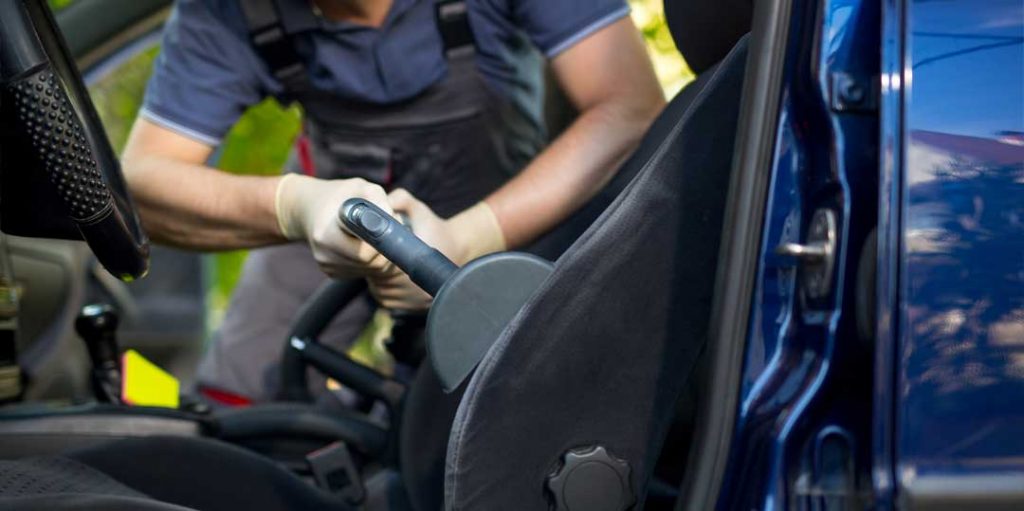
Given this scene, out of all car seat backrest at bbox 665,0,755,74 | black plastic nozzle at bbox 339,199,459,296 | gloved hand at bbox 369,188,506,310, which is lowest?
gloved hand at bbox 369,188,506,310

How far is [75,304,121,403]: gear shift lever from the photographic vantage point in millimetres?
2018

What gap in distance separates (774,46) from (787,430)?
1.04 ft

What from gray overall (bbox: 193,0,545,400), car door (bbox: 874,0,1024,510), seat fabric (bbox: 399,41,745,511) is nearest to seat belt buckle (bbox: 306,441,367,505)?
seat fabric (bbox: 399,41,745,511)

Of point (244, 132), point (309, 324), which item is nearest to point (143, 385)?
point (309, 324)

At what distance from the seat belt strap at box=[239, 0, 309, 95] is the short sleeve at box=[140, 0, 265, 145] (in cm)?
4

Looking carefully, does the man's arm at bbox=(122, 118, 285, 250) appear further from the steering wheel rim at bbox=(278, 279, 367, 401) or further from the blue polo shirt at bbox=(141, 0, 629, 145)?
the steering wheel rim at bbox=(278, 279, 367, 401)

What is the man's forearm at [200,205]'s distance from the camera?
182 cm

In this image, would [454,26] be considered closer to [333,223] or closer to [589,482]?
[333,223]

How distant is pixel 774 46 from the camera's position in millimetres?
1109

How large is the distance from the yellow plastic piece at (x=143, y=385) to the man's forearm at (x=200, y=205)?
19 cm

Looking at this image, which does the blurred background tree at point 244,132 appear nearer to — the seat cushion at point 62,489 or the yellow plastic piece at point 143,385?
the yellow plastic piece at point 143,385

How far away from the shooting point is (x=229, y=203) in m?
1.87

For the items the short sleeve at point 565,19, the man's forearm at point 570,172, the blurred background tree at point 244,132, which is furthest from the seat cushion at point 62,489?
the blurred background tree at point 244,132

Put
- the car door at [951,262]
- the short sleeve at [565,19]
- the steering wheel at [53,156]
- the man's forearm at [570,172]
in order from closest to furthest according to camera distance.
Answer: the car door at [951,262]
the steering wheel at [53,156]
the man's forearm at [570,172]
the short sleeve at [565,19]
